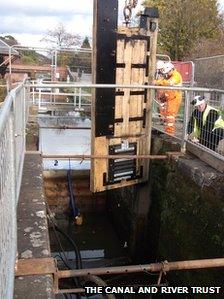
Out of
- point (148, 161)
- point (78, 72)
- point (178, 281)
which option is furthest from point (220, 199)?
point (78, 72)

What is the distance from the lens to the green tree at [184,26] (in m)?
26.9

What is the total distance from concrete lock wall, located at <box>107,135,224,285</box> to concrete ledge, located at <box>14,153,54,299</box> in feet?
7.44

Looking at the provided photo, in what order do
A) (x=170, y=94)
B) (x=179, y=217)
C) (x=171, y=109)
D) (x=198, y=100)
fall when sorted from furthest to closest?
(x=171, y=109) → (x=170, y=94) → (x=198, y=100) → (x=179, y=217)

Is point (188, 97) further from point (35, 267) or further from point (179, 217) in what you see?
point (35, 267)

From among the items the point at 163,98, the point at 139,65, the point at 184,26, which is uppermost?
the point at 184,26

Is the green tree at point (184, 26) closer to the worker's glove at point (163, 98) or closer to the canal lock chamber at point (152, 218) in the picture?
the canal lock chamber at point (152, 218)

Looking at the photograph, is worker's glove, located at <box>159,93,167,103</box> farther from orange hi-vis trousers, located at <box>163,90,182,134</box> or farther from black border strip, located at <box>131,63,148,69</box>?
black border strip, located at <box>131,63,148,69</box>

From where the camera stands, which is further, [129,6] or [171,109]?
[171,109]

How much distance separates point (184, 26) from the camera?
27.1 metres

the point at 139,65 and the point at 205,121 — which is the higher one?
the point at 139,65

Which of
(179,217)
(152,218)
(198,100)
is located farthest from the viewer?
(152,218)

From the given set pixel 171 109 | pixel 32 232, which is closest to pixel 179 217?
pixel 171 109

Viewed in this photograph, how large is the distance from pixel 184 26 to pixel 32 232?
1005 inches

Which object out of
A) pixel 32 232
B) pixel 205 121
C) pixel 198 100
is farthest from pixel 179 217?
pixel 32 232
